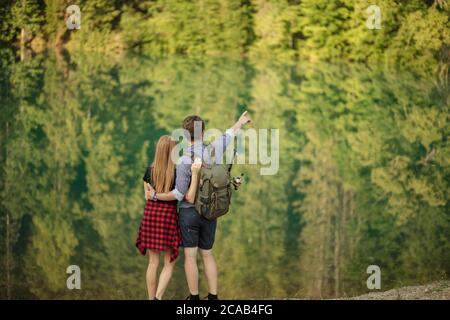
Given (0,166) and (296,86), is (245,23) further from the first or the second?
(0,166)

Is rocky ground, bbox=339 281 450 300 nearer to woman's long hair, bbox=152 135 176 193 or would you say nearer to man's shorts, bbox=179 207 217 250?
man's shorts, bbox=179 207 217 250

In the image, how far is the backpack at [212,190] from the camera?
471 centimetres

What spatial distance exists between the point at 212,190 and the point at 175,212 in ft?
0.87

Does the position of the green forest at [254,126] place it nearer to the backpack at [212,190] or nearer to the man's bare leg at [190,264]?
the man's bare leg at [190,264]

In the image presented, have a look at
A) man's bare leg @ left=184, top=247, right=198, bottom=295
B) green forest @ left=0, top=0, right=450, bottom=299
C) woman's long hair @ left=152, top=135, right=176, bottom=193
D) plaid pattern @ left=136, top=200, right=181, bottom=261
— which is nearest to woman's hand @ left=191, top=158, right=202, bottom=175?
woman's long hair @ left=152, top=135, right=176, bottom=193

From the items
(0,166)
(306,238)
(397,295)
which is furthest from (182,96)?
(397,295)

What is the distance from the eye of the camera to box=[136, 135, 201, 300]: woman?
15.5 feet

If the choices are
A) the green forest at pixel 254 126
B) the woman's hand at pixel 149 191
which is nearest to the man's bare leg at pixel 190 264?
the woman's hand at pixel 149 191

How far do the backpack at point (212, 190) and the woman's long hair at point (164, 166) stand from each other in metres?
0.13

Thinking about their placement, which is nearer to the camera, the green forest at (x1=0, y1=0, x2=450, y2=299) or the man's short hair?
the man's short hair

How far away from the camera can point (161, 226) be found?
Answer: 4.80 metres

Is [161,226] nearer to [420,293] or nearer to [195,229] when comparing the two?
[195,229]

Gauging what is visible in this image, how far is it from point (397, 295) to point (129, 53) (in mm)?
22446

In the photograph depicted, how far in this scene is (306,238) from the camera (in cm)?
791
